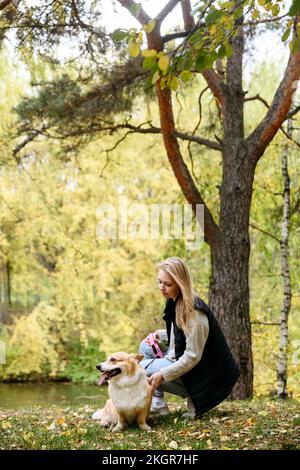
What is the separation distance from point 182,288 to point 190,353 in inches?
19.0

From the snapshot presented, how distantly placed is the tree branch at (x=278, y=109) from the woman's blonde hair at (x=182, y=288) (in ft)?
11.4

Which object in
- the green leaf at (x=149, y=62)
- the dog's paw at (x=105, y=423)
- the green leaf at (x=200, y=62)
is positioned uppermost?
the green leaf at (x=200, y=62)

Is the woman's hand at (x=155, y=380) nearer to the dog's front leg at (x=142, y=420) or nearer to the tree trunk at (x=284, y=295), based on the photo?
the dog's front leg at (x=142, y=420)

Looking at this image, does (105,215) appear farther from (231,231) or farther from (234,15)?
(234,15)

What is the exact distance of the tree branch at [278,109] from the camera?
24.2 feet

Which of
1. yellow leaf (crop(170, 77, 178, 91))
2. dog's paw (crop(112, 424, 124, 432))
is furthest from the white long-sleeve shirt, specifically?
yellow leaf (crop(170, 77, 178, 91))

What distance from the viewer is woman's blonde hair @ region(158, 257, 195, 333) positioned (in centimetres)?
485

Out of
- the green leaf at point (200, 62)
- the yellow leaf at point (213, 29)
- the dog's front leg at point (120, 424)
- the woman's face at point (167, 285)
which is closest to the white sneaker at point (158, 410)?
the dog's front leg at point (120, 424)

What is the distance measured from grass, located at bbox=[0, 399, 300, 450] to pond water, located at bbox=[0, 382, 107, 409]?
9277 millimetres

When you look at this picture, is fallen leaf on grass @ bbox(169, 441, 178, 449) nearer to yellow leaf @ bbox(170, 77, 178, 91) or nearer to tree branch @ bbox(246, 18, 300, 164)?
yellow leaf @ bbox(170, 77, 178, 91)

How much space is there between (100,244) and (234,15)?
11214mm

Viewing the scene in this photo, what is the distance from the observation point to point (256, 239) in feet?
48.9

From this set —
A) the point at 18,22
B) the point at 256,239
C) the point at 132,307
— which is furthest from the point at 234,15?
the point at 132,307
